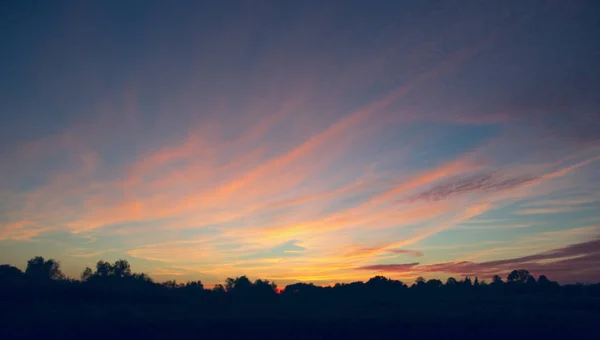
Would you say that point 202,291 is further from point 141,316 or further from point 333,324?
point 333,324

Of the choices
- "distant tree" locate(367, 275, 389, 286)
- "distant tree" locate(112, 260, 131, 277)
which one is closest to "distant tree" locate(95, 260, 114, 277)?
"distant tree" locate(112, 260, 131, 277)

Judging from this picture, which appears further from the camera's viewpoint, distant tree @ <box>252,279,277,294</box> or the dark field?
distant tree @ <box>252,279,277,294</box>

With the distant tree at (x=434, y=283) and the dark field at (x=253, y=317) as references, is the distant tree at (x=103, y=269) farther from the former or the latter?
the distant tree at (x=434, y=283)

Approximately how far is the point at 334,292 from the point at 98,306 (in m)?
83.1

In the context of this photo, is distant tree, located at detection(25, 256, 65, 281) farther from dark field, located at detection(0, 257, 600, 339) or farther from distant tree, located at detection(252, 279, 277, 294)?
distant tree, located at detection(252, 279, 277, 294)

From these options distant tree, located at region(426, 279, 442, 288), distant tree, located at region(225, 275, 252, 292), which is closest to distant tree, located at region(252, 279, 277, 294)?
distant tree, located at region(225, 275, 252, 292)

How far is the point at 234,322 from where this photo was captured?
211 feet

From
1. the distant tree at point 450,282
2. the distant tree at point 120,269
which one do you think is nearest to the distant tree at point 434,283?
the distant tree at point 450,282

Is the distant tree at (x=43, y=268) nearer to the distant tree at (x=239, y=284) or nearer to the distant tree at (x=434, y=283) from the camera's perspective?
the distant tree at (x=239, y=284)

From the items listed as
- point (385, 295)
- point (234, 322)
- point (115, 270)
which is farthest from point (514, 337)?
point (115, 270)

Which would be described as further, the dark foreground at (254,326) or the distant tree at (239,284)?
the distant tree at (239,284)

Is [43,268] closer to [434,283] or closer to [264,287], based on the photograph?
[264,287]

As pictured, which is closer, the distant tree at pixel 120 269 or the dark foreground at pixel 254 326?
the dark foreground at pixel 254 326

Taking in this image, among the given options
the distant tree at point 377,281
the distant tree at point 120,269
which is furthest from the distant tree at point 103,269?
the distant tree at point 377,281
